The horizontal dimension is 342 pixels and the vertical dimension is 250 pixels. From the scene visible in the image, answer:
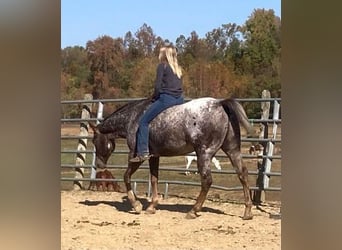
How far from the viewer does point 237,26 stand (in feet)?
10.3

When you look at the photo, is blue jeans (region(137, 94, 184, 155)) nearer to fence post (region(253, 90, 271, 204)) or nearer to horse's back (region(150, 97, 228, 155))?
horse's back (region(150, 97, 228, 155))

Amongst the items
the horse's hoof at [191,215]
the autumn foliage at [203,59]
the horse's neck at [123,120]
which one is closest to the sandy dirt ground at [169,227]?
the horse's hoof at [191,215]

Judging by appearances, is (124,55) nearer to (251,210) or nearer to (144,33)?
(144,33)

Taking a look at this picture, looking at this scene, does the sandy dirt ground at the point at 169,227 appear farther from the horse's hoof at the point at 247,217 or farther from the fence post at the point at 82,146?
the fence post at the point at 82,146

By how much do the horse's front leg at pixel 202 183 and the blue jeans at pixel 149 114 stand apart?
1.07 feet

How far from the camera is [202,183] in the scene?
3.43 m

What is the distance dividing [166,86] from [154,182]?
613mm

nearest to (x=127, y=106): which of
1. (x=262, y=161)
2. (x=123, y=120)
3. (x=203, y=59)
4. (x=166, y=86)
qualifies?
(x=123, y=120)

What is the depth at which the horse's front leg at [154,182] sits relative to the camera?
3512mm

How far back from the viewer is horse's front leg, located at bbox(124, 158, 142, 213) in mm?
3535

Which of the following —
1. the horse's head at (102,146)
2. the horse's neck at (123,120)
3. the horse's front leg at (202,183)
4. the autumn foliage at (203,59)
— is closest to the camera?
the autumn foliage at (203,59)

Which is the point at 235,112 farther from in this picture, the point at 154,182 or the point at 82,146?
the point at 82,146
